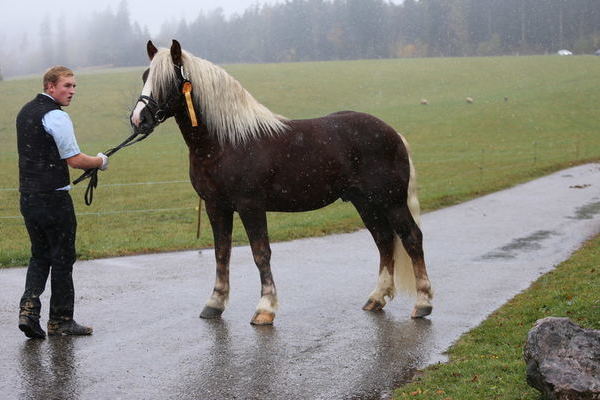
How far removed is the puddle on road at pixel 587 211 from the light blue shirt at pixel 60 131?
37.0 ft

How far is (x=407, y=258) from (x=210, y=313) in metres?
2.09

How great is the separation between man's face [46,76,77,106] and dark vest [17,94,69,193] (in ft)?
0.18

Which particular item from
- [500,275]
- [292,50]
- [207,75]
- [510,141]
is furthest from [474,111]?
[292,50]

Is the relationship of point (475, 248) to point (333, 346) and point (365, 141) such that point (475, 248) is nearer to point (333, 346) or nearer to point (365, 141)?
point (365, 141)

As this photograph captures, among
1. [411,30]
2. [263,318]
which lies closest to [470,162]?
[263,318]

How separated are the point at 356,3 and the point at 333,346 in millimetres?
104909

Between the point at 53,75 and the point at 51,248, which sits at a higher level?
the point at 53,75

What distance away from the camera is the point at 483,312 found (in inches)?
284

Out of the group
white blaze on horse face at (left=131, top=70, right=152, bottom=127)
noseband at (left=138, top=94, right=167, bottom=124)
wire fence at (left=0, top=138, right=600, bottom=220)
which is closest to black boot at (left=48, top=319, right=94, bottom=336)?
white blaze on horse face at (left=131, top=70, right=152, bottom=127)

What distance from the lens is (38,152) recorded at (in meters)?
5.95

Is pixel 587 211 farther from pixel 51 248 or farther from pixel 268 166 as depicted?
pixel 51 248

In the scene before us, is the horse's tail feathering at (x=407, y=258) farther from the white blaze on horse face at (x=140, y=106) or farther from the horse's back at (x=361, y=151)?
the white blaze on horse face at (x=140, y=106)

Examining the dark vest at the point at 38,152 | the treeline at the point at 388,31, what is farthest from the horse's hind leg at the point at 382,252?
the treeline at the point at 388,31

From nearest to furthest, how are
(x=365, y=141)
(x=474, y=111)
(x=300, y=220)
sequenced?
(x=365, y=141), (x=300, y=220), (x=474, y=111)
